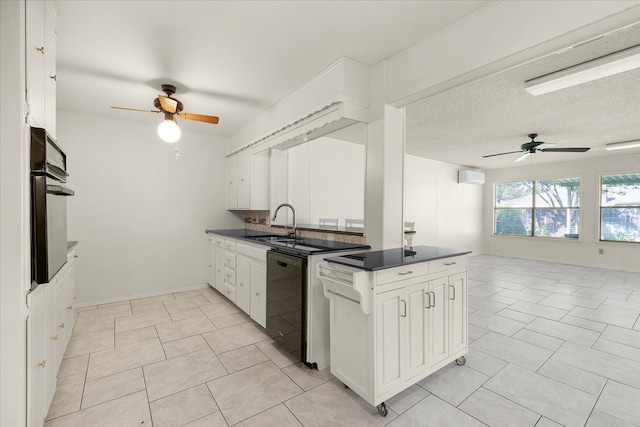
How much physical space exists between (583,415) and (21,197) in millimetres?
3369

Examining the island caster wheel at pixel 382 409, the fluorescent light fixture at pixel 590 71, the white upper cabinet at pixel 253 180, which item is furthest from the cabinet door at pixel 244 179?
the fluorescent light fixture at pixel 590 71

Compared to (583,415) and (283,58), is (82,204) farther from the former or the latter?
(583,415)

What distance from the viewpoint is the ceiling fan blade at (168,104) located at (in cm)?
286

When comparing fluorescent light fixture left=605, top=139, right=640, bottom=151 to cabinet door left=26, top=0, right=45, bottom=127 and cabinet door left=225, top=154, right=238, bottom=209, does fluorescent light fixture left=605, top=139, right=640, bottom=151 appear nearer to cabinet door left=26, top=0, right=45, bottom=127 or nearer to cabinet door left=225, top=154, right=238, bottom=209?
cabinet door left=225, top=154, right=238, bottom=209

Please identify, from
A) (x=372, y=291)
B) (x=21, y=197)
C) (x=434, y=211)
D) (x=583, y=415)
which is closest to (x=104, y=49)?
(x=21, y=197)

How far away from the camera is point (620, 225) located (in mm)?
6316

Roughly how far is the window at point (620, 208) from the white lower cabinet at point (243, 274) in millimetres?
8176

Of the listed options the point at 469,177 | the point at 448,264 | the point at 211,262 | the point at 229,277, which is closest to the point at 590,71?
the point at 448,264

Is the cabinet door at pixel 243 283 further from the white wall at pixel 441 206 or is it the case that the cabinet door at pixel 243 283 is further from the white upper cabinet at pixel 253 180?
the white wall at pixel 441 206

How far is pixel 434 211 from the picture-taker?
7.16m

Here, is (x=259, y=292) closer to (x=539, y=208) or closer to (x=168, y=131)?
(x=168, y=131)

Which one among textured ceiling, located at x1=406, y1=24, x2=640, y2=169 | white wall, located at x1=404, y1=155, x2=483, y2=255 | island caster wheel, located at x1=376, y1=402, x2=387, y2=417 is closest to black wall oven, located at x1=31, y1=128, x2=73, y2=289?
island caster wheel, located at x1=376, y1=402, x2=387, y2=417

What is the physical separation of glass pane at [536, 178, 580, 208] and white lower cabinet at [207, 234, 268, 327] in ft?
26.7

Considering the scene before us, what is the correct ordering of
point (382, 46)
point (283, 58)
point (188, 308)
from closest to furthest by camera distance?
point (382, 46) < point (283, 58) < point (188, 308)
